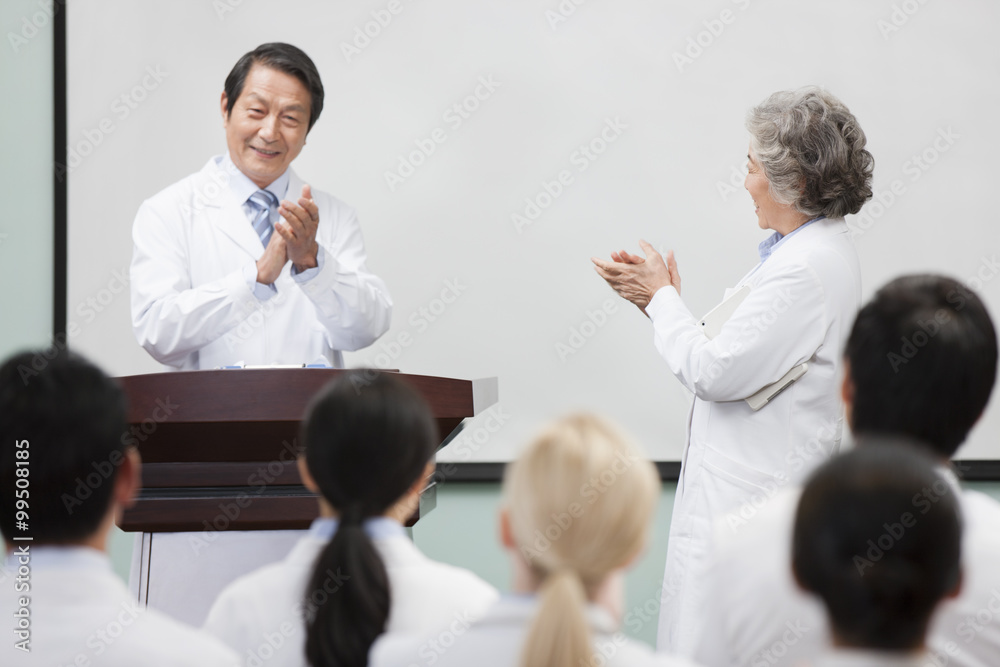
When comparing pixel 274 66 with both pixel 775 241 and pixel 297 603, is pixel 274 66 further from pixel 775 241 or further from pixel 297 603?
pixel 297 603

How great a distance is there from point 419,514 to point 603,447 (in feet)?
2.85

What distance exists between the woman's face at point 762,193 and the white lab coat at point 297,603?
143 cm

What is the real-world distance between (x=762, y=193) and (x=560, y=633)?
1.63 m

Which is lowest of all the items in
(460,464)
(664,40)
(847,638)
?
(460,464)

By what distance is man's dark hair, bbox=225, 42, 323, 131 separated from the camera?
2520mm

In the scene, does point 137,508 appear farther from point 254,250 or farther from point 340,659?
point 254,250

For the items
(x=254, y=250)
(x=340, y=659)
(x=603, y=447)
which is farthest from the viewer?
(x=254, y=250)

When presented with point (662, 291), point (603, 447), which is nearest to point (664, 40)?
point (662, 291)

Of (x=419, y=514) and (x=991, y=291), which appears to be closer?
(x=419, y=514)

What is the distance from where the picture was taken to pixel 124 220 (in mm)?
3367

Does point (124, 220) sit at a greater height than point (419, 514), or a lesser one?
greater
